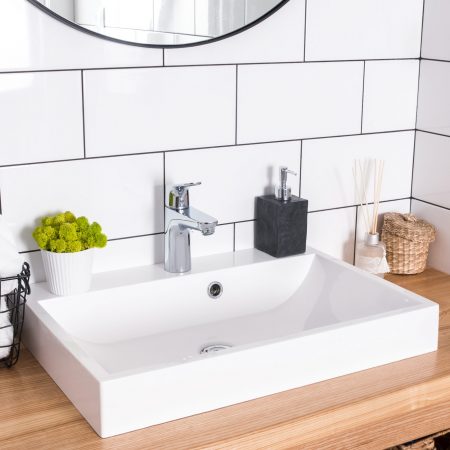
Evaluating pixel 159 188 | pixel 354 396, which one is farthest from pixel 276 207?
pixel 354 396

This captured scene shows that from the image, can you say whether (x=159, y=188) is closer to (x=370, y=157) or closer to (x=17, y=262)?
(x=17, y=262)

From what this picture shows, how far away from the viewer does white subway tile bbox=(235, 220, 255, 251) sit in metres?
1.78

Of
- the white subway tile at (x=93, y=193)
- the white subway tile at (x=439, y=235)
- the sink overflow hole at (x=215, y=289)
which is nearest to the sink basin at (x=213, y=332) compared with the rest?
the sink overflow hole at (x=215, y=289)

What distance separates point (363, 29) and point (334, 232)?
1.55 feet

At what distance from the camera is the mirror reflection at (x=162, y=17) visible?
148 cm

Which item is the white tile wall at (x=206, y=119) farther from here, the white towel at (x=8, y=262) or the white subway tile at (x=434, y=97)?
the white towel at (x=8, y=262)

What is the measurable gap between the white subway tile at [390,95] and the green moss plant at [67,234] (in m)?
0.73

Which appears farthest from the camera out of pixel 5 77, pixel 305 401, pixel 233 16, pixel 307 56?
pixel 307 56

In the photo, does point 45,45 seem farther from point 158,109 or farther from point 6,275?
point 6,275

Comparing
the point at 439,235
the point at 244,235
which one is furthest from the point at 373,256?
the point at 244,235

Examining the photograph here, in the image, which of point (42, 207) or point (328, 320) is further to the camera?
point (328, 320)

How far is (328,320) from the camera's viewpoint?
5.47 feet

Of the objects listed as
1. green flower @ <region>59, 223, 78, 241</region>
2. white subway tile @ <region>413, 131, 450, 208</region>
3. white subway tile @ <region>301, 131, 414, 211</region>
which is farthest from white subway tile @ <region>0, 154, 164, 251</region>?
white subway tile @ <region>413, 131, 450, 208</region>

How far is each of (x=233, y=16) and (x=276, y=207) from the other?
16.0 inches
